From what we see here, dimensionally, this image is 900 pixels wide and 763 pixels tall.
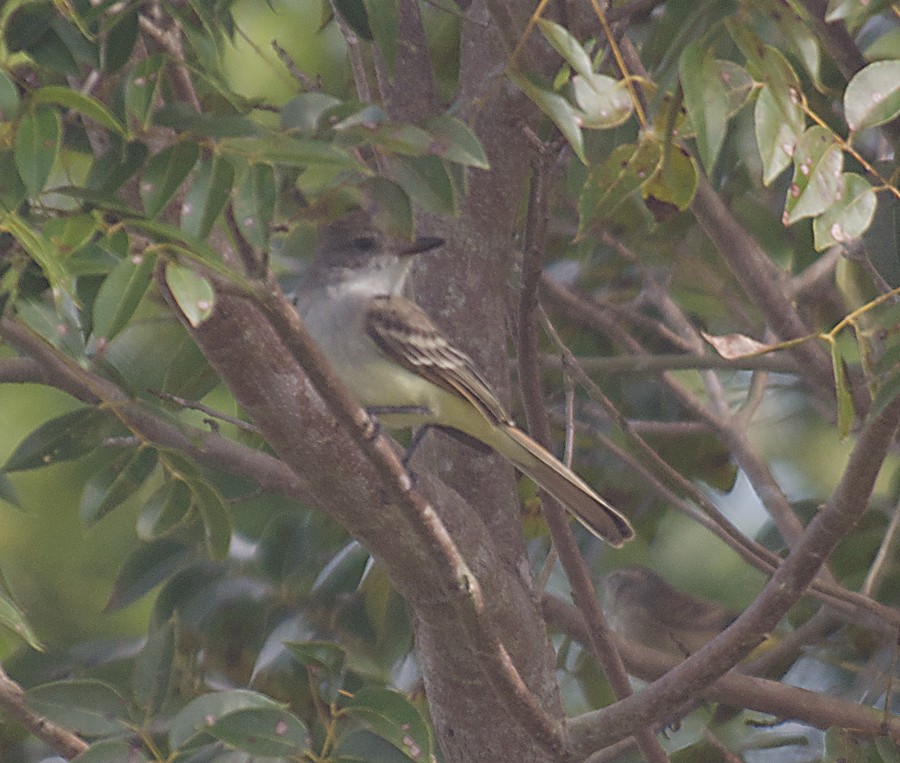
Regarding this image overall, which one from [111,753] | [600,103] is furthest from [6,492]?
[600,103]

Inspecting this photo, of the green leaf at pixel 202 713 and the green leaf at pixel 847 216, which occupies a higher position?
the green leaf at pixel 847 216

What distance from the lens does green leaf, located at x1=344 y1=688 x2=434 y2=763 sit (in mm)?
2459

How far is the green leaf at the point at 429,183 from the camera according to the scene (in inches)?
92.4

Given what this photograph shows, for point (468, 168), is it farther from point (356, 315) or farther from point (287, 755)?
point (287, 755)

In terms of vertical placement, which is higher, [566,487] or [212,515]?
[212,515]

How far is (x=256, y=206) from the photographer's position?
6.87 ft

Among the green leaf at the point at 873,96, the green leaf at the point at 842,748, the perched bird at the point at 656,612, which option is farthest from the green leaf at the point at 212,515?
the perched bird at the point at 656,612

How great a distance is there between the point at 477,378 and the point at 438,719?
910 millimetres

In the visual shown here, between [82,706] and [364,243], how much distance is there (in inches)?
85.4

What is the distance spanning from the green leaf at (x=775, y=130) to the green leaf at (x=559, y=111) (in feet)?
1.06

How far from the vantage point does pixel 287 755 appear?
7.77 ft

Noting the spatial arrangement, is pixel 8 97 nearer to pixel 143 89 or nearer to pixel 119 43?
pixel 143 89

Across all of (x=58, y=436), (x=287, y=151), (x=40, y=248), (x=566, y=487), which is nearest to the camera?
(x=40, y=248)

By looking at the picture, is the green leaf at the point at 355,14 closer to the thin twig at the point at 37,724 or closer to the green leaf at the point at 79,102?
the green leaf at the point at 79,102
